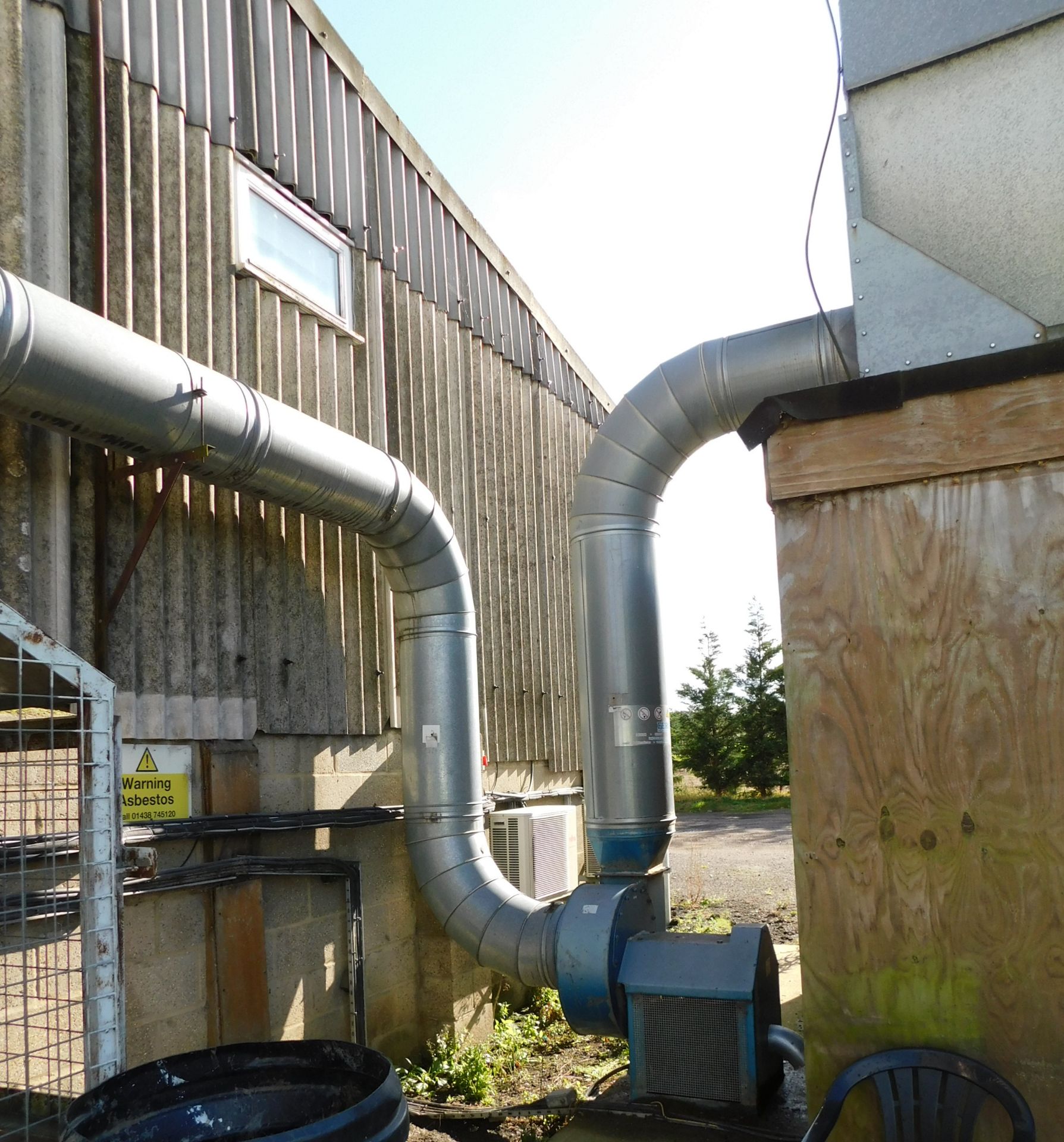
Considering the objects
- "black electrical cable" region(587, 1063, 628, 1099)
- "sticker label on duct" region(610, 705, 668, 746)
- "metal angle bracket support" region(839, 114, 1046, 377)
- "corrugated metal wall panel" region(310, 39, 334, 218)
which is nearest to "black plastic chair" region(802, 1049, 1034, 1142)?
Result: "metal angle bracket support" region(839, 114, 1046, 377)

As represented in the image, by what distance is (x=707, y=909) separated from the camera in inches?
419

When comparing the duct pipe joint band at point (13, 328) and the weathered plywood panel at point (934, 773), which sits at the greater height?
the duct pipe joint band at point (13, 328)

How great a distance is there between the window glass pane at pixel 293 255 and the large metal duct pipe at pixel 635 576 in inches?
73.4

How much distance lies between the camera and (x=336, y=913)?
5570 mm

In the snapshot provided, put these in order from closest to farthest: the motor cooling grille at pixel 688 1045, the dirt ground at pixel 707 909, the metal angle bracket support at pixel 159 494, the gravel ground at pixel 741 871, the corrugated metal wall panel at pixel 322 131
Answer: the metal angle bracket support at pixel 159 494 → the motor cooling grille at pixel 688 1045 → the dirt ground at pixel 707 909 → the corrugated metal wall panel at pixel 322 131 → the gravel ground at pixel 741 871

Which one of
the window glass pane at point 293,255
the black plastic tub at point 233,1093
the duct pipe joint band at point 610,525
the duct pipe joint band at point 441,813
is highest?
the window glass pane at point 293,255

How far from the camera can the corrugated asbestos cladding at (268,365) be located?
4.45 meters

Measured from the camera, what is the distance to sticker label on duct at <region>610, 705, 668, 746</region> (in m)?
5.72

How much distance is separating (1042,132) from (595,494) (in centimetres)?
295

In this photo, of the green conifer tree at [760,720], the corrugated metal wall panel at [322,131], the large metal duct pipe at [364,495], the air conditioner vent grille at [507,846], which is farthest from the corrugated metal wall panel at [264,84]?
the green conifer tree at [760,720]

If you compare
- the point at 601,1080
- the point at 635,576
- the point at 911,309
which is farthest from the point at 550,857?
the point at 911,309

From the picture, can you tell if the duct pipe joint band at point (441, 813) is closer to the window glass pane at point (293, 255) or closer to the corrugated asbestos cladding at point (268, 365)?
the corrugated asbestos cladding at point (268, 365)

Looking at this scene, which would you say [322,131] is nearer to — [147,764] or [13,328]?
[13,328]

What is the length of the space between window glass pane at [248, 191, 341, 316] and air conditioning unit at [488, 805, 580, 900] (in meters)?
3.50
